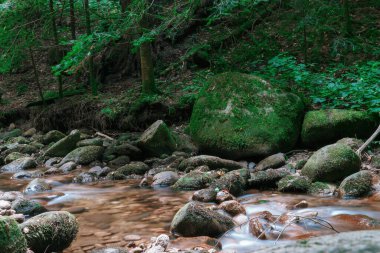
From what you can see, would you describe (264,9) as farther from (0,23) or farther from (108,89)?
(0,23)

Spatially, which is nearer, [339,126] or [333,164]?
[333,164]

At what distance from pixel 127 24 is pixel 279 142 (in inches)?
137

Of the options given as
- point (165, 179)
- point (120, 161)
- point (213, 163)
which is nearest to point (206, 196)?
point (165, 179)

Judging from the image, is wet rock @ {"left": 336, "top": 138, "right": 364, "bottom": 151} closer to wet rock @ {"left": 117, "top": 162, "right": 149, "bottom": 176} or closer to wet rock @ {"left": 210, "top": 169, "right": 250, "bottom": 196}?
wet rock @ {"left": 210, "top": 169, "right": 250, "bottom": 196}

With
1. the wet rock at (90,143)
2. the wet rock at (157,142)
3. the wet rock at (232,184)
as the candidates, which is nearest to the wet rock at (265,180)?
the wet rock at (232,184)

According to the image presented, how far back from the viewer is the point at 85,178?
686 cm

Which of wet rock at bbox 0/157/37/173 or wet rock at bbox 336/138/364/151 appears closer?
wet rock at bbox 336/138/364/151

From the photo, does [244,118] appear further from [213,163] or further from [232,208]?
[232,208]

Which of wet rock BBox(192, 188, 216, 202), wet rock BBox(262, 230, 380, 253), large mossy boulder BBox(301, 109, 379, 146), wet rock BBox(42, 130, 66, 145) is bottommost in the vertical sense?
wet rock BBox(192, 188, 216, 202)

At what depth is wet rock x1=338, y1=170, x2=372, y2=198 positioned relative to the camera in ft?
16.1

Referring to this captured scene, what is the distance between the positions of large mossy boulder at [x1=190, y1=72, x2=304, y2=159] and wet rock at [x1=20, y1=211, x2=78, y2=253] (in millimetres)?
4037

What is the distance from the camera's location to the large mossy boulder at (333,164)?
5.38 meters

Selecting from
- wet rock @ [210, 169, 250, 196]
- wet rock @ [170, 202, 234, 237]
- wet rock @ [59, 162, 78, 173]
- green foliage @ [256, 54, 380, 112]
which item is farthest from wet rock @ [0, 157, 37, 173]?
wet rock @ [170, 202, 234, 237]

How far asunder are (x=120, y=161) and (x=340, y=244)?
674cm
